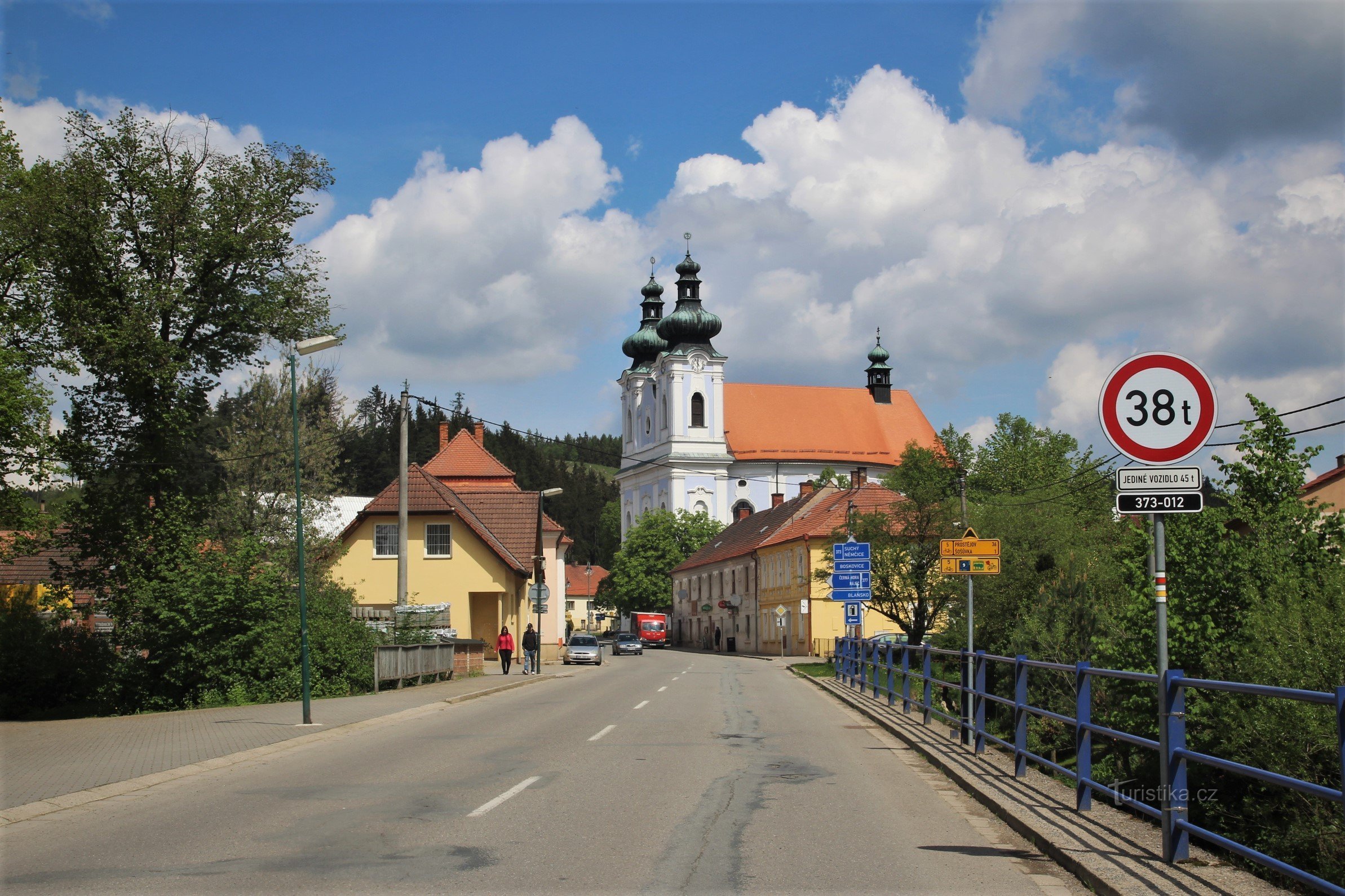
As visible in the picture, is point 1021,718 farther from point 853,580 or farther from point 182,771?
point 853,580

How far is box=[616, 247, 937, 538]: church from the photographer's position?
98.2 meters

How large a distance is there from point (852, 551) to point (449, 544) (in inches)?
759

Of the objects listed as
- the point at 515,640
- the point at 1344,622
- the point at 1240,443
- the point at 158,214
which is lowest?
the point at 515,640

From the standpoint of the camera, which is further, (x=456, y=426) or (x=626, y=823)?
(x=456, y=426)

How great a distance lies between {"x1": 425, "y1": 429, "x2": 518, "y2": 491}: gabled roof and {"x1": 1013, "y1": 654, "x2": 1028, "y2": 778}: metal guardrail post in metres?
47.7

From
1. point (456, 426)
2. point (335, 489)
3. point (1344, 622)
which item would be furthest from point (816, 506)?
point (1344, 622)

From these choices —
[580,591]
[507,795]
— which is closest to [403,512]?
[507,795]

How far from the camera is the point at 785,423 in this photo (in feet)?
351

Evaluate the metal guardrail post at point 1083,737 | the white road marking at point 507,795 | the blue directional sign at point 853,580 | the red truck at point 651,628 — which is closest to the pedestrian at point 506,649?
the blue directional sign at point 853,580

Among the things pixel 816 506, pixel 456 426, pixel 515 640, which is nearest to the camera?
pixel 515 640

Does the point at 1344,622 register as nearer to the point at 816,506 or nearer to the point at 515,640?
the point at 515,640

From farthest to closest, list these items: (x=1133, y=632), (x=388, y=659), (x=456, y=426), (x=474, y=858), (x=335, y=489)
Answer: (x=456, y=426)
(x=335, y=489)
(x=388, y=659)
(x=1133, y=632)
(x=474, y=858)

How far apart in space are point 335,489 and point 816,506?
26.1 meters

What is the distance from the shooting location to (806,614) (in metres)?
56.3
